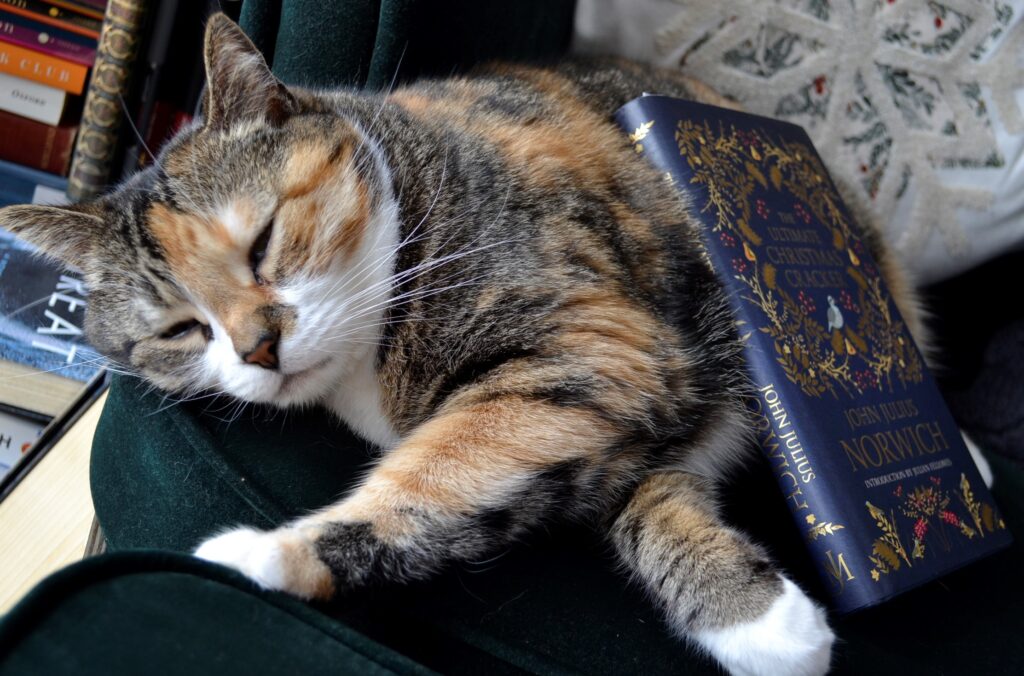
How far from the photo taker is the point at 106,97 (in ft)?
5.10

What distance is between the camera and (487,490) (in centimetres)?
76

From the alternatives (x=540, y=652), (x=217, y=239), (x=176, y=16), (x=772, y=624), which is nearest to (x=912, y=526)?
(x=772, y=624)

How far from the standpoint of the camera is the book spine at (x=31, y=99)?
1.68 meters

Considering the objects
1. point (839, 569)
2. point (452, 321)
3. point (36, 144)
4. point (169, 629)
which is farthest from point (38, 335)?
point (839, 569)

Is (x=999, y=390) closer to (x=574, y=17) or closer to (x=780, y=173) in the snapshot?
(x=780, y=173)

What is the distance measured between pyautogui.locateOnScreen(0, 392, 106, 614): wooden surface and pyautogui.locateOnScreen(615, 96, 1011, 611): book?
3.20ft

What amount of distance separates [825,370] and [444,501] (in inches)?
20.7

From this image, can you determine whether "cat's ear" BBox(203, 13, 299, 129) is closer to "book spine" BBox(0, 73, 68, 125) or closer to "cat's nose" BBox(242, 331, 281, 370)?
"cat's nose" BBox(242, 331, 281, 370)

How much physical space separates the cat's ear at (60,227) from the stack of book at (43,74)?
0.94 m

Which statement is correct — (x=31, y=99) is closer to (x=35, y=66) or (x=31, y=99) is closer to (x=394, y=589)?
(x=35, y=66)

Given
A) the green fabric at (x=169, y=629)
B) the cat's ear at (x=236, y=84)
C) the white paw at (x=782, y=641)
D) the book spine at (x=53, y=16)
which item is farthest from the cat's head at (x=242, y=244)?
the book spine at (x=53, y=16)

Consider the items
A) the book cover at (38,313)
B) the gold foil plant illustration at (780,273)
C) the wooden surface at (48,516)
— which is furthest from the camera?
the book cover at (38,313)

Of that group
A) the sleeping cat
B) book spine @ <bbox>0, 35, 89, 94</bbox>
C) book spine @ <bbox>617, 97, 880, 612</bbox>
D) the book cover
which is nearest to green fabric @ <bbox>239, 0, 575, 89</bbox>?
the sleeping cat

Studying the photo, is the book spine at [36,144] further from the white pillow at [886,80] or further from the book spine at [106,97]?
the white pillow at [886,80]
